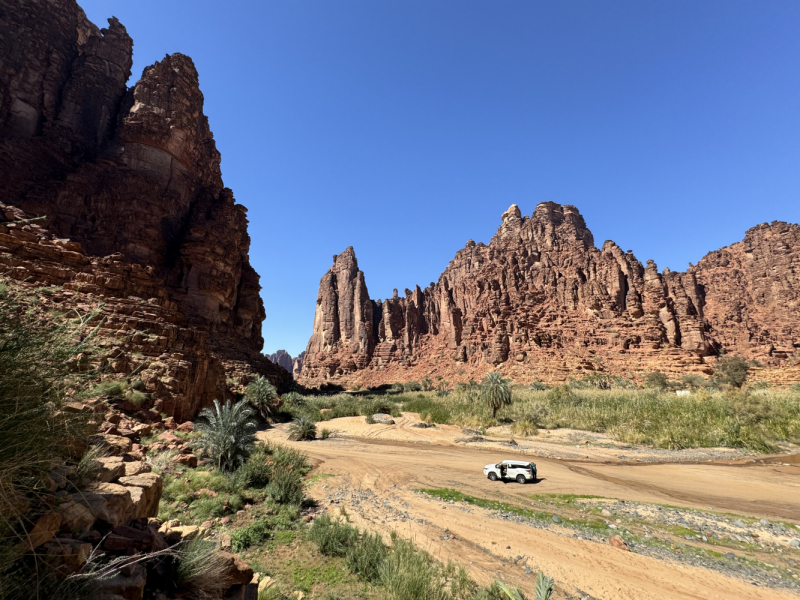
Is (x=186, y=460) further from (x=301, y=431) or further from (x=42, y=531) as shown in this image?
(x=301, y=431)

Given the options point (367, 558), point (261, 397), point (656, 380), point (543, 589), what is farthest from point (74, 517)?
point (656, 380)

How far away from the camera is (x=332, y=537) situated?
659cm

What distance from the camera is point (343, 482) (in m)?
11.1

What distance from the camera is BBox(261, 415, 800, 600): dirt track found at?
5980 millimetres

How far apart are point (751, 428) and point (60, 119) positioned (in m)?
62.1

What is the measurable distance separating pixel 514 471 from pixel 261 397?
59.4 feet

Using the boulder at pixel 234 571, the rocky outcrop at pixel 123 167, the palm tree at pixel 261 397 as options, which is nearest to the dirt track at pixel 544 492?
the boulder at pixel 234 571

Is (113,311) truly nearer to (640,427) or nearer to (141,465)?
(141,465)

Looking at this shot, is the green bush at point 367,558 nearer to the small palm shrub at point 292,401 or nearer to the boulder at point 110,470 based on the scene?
the boulder at point 110,470

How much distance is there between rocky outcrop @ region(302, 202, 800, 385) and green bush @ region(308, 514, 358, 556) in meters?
43.2

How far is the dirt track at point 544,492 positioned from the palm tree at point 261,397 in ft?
16.9

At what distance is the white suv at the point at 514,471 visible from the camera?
37.6ft

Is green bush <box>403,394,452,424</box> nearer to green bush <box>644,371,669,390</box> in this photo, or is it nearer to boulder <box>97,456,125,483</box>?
boulder <box>97,456,125,483</box>

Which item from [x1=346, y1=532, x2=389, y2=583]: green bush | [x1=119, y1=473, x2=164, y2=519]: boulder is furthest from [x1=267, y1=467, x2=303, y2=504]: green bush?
[x1=119, y1=473, x2=164, y2=519]: boulder
